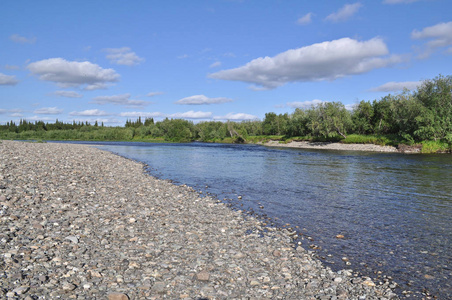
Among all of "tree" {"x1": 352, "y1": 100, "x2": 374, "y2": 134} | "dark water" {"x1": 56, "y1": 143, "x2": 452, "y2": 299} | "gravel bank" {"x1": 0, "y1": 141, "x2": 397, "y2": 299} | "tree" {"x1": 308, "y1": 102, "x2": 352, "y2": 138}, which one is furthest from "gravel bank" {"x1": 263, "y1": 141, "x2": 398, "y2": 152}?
"gravel bank" {"x1": 0, "y1": 141, "x2": 397, "y2": 299}

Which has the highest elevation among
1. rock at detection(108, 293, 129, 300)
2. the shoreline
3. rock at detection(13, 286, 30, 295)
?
the shoreline

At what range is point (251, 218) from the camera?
1555cm

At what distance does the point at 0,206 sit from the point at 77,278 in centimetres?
818

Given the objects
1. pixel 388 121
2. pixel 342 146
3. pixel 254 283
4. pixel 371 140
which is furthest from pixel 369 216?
pixel 388 121

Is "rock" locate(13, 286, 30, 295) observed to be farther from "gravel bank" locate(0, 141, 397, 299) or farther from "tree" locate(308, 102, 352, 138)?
"tree" locate(308, 102, 352, 138)

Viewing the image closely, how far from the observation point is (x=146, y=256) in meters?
9.50

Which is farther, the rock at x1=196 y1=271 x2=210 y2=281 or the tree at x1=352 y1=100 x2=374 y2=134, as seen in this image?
the tree at x1=352 y1=100 x2=374 y2=134

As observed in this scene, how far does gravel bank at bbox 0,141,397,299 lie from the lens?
7.51 metres

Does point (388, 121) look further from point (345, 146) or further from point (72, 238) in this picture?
point (72, 238)

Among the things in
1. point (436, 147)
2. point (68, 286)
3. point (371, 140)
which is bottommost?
point (68, 286)

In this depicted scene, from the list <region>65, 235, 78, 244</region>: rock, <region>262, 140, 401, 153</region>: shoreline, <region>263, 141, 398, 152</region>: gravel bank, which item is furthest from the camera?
<region>263, 141, 398, 152</region>: gravel bank

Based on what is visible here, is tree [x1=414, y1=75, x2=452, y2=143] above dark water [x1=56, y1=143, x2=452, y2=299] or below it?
above

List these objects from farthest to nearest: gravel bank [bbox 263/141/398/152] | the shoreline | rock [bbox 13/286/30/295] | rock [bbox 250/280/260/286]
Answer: gravel bank [bbox 263/141/398/152] < the shoreline < rock [bbox 250/280/260/286] < rock [bbox 13/286/30/295]

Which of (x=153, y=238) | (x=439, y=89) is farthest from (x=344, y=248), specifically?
(x=439, y=89)
